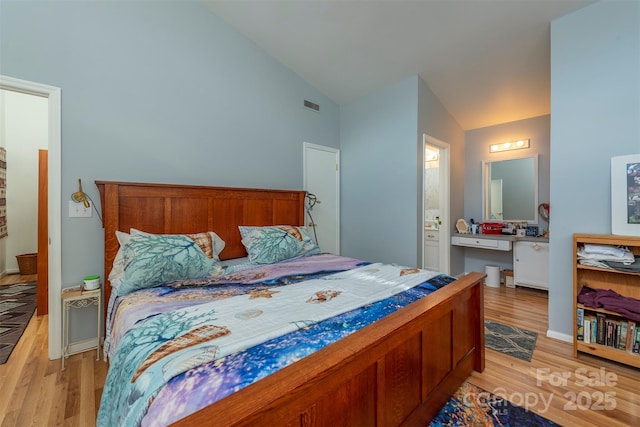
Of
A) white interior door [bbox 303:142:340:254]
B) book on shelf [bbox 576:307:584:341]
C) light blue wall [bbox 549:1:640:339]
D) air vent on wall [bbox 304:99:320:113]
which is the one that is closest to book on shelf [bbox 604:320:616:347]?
book on shelf [bbox 576:307:584:341]

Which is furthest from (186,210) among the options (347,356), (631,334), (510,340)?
(631,334)

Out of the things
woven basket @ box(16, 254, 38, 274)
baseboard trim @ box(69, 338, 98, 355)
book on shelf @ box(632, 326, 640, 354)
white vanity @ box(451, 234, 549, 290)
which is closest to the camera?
book on shelf @ box(632, 326, 640, 354)

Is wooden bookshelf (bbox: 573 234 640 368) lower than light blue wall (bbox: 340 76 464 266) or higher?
lower

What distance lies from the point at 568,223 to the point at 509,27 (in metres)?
1.85

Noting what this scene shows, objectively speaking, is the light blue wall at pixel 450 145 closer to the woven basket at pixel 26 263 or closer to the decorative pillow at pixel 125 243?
the decorative pillow at pixel 125 243

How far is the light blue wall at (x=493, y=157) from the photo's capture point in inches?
146

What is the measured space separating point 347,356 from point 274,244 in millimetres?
1707

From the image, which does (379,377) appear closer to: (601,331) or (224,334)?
(224,334)

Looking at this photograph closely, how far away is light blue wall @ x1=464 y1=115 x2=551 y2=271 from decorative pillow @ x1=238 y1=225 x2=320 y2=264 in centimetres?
294

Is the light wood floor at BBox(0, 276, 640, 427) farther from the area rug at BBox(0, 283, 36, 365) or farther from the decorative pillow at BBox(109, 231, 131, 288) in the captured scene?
the decorative pillow at BBox(109, 231, 131, 288)

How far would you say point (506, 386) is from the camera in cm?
179

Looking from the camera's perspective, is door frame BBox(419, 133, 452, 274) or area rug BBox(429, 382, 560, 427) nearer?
area rug BBox(429, 382, 560, 427)

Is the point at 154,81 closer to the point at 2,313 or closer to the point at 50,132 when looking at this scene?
the point at 50,132

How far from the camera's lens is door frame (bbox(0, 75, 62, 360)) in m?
2.03
